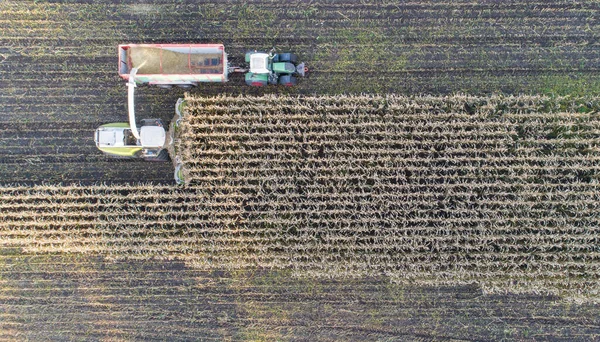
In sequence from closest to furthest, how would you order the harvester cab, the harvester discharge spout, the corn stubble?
the harvester discharge spout
the harvester cab
the corn stubble

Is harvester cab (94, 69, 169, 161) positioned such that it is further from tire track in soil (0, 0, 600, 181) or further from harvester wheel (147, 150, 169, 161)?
tire track in soil (0, 0, 600, 181)

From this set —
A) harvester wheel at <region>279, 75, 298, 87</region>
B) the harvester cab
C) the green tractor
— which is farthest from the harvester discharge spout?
harvester wheel at <region>279, 75, 298, 87</region>

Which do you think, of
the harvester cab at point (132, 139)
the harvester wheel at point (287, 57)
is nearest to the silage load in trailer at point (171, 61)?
the harvester cab at point (132, 139)

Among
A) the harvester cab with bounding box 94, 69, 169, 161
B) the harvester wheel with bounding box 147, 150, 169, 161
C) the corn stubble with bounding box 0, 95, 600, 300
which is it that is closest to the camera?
the harvester cab with bounding box 94, 69, 169, 161

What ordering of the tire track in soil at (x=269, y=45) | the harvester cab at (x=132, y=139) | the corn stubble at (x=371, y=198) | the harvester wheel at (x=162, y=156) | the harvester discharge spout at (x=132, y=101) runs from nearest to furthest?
the harvester discharge spout at (x=132, y=101)
the harvester cab at (x=132, y=139)
the corn stubble at (x=371, y=198)
the harvester wheel at (x=162, y=156)
the tire track in soil at (x=269, y=45)

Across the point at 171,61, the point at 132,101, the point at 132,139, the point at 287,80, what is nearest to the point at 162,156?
the point at 132,139

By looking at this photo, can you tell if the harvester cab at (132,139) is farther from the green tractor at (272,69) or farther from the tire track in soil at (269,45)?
the green tractor at (272,69)

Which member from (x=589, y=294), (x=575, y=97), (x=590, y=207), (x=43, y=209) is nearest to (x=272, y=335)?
(x=43, y=209)

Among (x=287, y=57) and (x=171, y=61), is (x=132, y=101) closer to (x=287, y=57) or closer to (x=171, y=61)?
(x=171, y=61)
